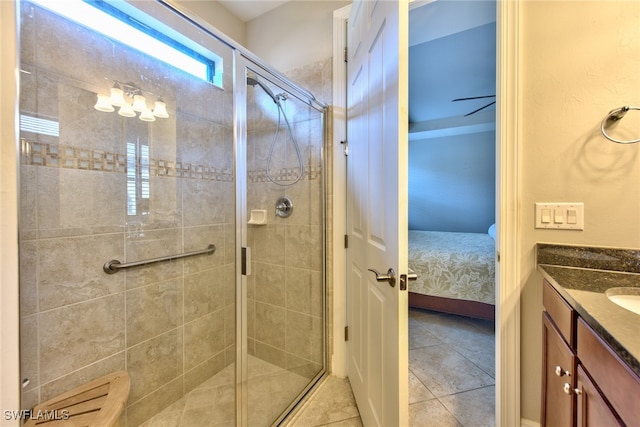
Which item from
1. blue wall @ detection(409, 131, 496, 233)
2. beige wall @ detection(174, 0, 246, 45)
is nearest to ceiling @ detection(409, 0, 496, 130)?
blue wall @ detection(409, 131, 496, 233)

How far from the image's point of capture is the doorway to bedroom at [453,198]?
1706 mm

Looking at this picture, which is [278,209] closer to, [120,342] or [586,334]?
[120,342]

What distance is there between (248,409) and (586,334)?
1.45 meters

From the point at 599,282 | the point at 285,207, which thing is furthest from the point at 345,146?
the point at 599,282

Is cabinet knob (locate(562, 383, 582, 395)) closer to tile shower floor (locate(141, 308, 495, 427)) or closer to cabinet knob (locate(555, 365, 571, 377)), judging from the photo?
cabinet knob (locate(555, 365, 571, 377))

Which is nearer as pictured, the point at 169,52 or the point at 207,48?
the point at 207,48

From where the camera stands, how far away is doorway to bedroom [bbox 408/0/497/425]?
67.2 inches

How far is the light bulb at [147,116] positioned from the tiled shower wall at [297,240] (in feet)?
2.11

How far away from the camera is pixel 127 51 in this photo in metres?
1.31

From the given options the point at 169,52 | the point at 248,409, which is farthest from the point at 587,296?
the point at 169,52

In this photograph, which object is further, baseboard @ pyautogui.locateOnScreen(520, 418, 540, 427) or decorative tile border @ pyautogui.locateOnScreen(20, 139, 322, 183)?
baseboard @ pyautogui.locateOnScreen(520, 418, 540, 427)

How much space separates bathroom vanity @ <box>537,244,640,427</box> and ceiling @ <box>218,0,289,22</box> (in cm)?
245

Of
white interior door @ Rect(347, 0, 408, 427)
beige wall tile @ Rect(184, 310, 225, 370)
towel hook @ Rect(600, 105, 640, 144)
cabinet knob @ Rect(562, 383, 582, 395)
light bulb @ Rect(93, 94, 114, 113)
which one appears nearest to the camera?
cabinet knob @ Rect(562, 383, 582, 395)

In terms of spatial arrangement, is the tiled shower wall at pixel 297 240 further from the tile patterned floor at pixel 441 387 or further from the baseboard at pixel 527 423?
the baseboard at pixel 527 423
